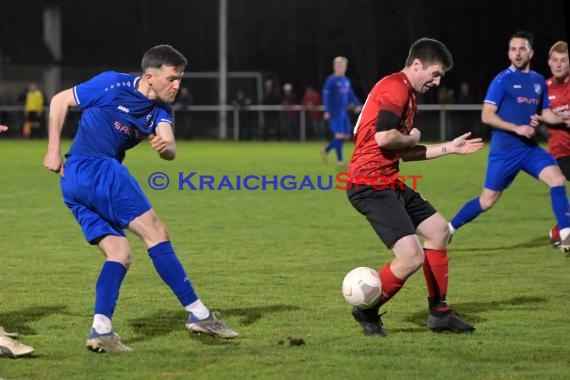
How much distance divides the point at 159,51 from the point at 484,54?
40.0 meters

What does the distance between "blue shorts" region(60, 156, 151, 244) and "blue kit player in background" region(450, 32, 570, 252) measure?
5.25m

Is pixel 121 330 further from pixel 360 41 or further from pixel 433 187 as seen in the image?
pixel 360 41

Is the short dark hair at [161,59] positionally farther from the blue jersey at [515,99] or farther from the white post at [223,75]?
the white post at [223,75]

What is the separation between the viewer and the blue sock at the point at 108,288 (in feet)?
21.2

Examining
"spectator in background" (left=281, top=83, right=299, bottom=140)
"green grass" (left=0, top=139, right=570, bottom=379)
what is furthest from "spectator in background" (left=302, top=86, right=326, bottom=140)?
"green grass" (left=0, top=139, right=570, bottom=379)

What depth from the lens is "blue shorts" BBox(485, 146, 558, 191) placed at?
36.0 ft

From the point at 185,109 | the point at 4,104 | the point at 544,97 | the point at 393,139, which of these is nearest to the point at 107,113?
the point at 393,139

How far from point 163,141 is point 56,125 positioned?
63cm

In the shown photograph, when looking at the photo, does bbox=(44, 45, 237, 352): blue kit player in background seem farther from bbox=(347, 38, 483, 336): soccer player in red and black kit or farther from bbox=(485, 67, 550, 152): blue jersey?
bbox=(485, 67, 550, 152): blue jersey

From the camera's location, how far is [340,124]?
78.0 ft

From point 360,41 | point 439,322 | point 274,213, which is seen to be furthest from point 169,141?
point 360,41

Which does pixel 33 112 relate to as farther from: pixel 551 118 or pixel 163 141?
pixel 163 141

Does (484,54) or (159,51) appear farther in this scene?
(484,54)

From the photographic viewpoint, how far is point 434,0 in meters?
47.3
